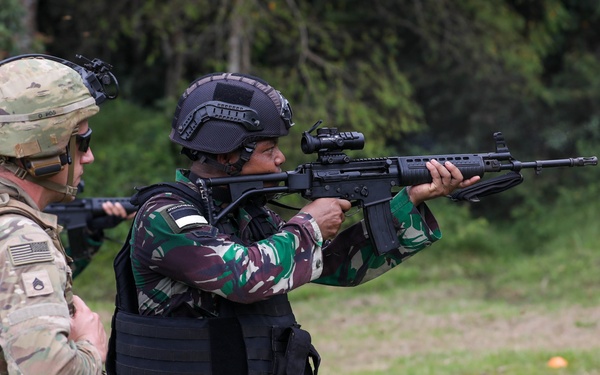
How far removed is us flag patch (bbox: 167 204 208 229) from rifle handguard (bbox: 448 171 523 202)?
1.16 meters

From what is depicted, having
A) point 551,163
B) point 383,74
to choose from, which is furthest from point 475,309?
point 551,163

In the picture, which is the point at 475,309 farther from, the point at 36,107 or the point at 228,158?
the point at 36,107

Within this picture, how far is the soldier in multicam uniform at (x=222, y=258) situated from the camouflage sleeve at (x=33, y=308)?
64cm

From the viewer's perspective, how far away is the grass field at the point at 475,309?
7.35 metres

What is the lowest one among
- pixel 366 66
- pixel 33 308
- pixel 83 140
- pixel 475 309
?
pixel 33 308

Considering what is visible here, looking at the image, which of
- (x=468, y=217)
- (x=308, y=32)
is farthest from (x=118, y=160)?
(x=468, y=217)

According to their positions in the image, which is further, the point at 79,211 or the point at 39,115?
the point at 79,211

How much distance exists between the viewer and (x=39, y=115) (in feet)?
8.48

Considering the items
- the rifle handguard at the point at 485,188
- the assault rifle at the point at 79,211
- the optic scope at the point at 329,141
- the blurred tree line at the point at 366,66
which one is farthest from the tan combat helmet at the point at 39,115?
the blurred tree line at the point at 366,66

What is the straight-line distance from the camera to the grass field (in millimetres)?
7352

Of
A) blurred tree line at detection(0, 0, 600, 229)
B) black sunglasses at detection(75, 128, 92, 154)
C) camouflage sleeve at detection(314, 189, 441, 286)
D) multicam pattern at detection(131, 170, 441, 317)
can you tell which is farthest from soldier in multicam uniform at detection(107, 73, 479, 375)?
blurred tree line at detection(0, 0, 600, 229)

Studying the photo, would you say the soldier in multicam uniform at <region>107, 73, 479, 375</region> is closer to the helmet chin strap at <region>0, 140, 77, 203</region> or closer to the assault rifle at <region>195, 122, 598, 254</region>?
the assault rifle at <region>195, 122, 598, 254</region>

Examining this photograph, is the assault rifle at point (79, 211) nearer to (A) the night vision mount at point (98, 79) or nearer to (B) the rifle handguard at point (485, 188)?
(B) the rifle handguard at point (485, 188)

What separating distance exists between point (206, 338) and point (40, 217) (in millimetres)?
831
